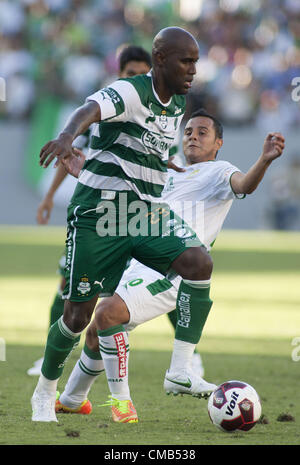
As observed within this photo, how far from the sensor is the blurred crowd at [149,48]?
77.3 ft

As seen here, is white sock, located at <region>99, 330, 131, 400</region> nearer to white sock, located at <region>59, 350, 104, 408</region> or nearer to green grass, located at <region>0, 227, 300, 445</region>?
green grass, located at <region>0, 227, 300, 445</region>

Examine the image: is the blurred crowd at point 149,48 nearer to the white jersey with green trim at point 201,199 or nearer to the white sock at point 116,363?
the white jersey with green trim at point 201,199

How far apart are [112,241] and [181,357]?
808mm

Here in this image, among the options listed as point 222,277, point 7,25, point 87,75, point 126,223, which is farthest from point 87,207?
point 7,25

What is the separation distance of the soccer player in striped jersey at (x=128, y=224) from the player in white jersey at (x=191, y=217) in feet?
0.47

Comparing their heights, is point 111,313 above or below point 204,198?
below

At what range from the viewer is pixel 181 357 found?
17.4ft

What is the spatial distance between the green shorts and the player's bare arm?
644 mm

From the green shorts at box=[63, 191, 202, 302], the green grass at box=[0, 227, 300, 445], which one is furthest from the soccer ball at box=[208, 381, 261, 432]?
the green shorts at box=[63, 191, 202, 302]

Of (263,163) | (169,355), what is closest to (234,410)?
(263,163)

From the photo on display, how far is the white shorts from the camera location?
560 centimetres

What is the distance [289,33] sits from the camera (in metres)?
24.5

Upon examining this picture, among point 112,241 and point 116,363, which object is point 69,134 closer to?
point 112,241

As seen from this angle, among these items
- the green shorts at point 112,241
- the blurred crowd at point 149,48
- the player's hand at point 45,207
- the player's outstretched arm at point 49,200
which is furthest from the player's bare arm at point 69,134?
the blurred crowd at point 149,48
